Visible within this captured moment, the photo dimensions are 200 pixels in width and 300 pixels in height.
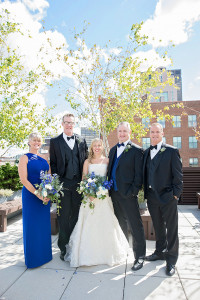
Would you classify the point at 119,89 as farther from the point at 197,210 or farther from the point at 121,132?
the point at 197,210

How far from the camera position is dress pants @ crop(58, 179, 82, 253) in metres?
4.06

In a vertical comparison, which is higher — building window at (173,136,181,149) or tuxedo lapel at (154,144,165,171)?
building window at (173,136,181,149)

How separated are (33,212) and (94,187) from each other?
1.18 metres

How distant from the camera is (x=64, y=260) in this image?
13.3 feet

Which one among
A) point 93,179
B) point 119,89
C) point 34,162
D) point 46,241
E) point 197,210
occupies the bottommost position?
point 197,210

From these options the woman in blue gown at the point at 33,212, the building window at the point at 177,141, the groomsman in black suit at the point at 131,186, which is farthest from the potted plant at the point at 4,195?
the building window at the point at 177,141

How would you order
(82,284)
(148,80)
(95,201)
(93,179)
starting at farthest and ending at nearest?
(148,80) < (95,201) < (93,179) < (82,284)

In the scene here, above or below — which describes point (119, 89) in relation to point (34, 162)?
above

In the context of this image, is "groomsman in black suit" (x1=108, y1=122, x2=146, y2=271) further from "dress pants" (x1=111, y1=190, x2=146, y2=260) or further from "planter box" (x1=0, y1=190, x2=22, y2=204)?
"planter box" (x1=0, y1=190, x2=22, y2=204)

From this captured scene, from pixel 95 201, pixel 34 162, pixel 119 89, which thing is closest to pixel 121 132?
Result: pixel 95 201

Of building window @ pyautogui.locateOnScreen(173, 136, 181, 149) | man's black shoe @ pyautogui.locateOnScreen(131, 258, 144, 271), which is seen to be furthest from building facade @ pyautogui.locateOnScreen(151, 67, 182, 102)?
building window @ pyautogui.locateOnScreen(173, 136, 181, 149)

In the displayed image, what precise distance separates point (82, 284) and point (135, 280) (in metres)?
Result: 0.80

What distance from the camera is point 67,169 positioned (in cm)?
404

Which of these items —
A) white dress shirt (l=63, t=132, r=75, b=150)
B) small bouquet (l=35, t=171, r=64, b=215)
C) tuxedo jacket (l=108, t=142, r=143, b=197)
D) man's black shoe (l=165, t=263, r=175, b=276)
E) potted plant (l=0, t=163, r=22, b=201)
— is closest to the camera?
man's black shoe (l=165, t=263, r=175, b=276)
